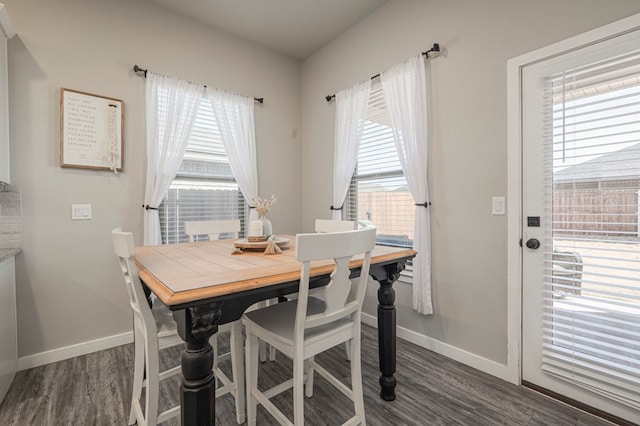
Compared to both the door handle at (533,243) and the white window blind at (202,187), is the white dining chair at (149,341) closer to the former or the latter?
the white window blind at (202,187)

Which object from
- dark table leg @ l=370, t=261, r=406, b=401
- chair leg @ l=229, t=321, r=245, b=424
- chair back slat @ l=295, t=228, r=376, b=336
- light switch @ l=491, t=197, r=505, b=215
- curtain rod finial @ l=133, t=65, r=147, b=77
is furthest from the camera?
curtain rod finial @ l=133, t=65, r=147, b=77

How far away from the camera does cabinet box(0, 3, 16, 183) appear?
1856 mm

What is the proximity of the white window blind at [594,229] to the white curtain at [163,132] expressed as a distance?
2.80 meters

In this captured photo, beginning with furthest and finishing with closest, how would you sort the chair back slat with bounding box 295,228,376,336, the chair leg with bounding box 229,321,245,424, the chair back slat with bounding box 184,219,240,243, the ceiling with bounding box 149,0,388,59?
the ceiling with bounding box 149,0,388,59 → the chair back slat with bounding box 184,219,240,243 → the chair leg with bounding box 229,321,245,424 → the chair back slat with bounding box 295,228,376,336

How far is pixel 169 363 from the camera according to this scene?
2125 millimetres

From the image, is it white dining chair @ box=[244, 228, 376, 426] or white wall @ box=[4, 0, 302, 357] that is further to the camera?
white wall @ box=[4, 0, 302, 357]

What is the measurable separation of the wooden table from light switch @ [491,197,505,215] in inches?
34.2

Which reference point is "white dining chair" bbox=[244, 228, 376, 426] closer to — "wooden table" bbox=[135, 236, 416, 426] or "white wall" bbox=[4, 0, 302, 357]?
"wooden table" bbox=[135, 236, 416, 426]

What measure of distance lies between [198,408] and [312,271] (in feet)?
2.03

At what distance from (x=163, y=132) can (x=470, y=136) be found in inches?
100

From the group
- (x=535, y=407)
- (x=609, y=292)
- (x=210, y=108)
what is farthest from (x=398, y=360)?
(x=210, y=108)

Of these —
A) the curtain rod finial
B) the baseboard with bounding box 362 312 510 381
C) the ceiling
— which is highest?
the ceiling

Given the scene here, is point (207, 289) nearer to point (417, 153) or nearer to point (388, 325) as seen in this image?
point (388, 325)

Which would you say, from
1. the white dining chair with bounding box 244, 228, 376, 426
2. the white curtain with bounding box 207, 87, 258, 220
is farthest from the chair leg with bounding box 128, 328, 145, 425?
the white curtain with bounding box 207, 87, 258, 220
